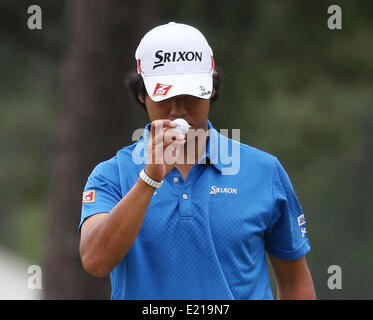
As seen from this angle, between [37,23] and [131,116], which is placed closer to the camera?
[131,116]

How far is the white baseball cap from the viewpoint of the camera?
273 centimetres

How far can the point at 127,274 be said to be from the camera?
265cm

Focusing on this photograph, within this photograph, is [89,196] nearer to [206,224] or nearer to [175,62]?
[206,224]

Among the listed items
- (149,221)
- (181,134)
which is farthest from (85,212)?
(181,134)

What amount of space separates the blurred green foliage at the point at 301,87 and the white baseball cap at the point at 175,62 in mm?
4821

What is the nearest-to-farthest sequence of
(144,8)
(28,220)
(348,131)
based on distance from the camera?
(144,8) → (348,131) → (28,220)

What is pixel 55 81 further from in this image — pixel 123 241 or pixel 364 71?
pixel 123 241

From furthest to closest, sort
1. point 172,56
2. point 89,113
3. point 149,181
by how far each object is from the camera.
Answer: point 89,113, point 172,56, point 149,181

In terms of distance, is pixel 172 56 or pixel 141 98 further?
pixel 141 98

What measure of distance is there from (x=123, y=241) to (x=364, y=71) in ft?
22.1

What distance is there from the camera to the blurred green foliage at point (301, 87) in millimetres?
8414

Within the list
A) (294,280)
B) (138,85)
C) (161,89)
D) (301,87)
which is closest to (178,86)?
(161,89)

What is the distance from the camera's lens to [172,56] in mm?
2779

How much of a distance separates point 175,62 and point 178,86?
0.12 meters
